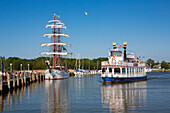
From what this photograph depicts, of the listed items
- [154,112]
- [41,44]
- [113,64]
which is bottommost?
[154,112]

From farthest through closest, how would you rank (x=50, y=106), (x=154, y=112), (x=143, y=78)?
(x=143, y=78) < (x=50, y=106) < (x=154, y=112)

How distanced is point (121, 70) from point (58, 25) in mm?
49379

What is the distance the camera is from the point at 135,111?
2939 cm

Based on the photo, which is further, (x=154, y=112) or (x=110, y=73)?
(x=110, y=73)

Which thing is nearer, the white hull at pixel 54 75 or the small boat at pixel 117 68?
the small boat at pixel 117 68

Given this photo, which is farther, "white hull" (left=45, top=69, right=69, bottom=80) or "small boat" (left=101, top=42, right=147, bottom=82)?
"white hull" (left=45, top=69, right=69, bottom=80)

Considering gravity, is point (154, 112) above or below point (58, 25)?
below

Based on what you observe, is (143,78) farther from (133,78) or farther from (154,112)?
(154,112)

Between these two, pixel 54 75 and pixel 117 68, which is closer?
pixel 117 68

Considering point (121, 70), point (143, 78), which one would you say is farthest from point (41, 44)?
point (121, 70)

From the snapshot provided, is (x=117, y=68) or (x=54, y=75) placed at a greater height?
(x=117, y=68)

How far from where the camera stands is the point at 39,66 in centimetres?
17288

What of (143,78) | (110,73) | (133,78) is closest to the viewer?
(110,73)

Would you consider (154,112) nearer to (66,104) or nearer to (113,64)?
(66,104)
